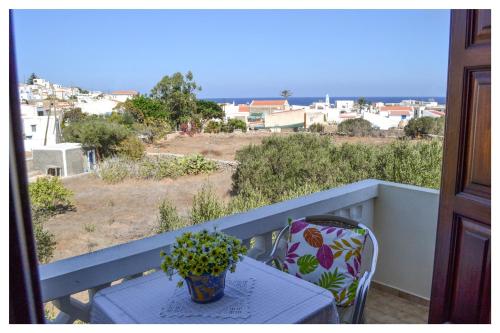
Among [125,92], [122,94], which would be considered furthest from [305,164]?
[122,94]

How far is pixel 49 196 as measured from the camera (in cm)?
732

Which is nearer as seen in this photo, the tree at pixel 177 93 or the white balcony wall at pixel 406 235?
the white balcony wall at pixel 406 235

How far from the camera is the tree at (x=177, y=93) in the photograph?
11773mm

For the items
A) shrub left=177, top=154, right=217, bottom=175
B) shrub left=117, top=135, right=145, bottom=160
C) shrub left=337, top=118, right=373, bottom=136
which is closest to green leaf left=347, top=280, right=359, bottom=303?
shrub left=177, top=154, right=217, bottom=175

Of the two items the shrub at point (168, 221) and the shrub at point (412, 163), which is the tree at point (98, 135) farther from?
the shrub at point (412, 163)

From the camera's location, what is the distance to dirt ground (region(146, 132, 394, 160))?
9.74 metres

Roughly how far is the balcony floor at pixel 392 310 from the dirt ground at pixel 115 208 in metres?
4.44

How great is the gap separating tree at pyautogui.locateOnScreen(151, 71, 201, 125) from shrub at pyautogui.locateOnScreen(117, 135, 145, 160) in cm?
180

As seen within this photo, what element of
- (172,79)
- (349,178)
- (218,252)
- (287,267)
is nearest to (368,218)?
(287,267)

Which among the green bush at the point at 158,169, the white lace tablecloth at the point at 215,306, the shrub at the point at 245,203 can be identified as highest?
the white lace tablecloth at the point at 215,306

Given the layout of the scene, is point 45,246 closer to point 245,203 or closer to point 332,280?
point 245,203

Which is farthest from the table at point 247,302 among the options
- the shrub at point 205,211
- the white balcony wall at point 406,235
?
the shrub at point 205,211

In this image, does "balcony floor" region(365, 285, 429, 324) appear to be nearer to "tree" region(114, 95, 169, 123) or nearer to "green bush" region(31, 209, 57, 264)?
"green bush" region(31, 209, 57, 264)
